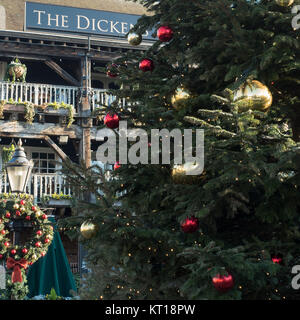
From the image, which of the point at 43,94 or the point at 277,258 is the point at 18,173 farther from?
the point at 43,94

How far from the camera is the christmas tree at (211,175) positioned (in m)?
4.14

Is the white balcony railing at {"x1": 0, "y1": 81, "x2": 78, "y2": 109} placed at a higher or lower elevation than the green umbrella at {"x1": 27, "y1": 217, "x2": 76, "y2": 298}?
higher

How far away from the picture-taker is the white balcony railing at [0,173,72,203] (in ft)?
50.5

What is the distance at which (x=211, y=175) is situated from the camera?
486 centimetres

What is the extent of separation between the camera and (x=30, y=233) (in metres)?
10.3

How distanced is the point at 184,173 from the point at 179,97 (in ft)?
3.14

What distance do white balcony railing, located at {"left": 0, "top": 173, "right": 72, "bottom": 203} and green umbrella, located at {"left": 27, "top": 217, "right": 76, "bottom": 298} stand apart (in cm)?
219

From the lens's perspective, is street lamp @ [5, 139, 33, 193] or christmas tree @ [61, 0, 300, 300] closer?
christmas tree @ [61, 0, 300, 300]

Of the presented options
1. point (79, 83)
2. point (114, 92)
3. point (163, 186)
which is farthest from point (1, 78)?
point (163, 186)

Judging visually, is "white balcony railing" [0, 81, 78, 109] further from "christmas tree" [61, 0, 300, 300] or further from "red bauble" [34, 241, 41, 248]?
"christmas tree" [61, 0, 300, 300]

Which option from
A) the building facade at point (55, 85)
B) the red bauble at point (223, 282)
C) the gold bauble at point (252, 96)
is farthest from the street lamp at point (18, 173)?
the building facade at point (55, 85)

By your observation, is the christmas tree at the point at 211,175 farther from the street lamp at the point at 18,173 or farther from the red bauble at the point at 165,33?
the street lamp at the point at 18,173

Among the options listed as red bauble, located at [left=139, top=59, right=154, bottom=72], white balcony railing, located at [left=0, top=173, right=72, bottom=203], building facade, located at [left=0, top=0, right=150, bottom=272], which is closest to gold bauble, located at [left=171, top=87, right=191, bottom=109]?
red bauble, located at [left=139, top=59, right=154, bottom=72]
